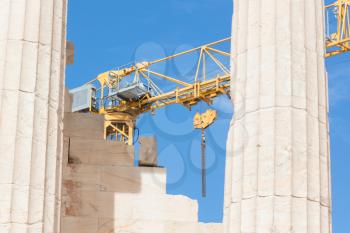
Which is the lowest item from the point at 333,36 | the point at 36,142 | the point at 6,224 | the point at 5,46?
the point at 6,224

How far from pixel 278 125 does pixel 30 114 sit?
918 centimetres

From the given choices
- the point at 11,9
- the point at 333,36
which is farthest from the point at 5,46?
the point at 333,36

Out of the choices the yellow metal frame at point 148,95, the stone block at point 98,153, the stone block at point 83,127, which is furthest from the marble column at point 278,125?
the yellow metal frame at point 148,95

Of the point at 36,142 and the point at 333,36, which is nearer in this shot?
the point at 36,142

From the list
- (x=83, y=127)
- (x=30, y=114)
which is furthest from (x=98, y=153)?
(x=30, y=114)

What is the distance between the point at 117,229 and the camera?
4566cm

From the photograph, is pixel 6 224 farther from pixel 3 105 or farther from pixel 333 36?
pixel 333 36

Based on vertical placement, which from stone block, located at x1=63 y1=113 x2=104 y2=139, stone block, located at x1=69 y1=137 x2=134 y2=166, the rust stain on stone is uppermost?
stone block, located at x1=63 y1=113 x2=104 y2=139

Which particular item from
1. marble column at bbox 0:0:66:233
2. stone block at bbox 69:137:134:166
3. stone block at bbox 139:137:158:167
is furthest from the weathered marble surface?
marble column at bbox 0:0:66:233

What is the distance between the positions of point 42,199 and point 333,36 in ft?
156

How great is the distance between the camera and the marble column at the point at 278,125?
34.7 metres

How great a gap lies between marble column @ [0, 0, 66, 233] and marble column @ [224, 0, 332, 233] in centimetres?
688

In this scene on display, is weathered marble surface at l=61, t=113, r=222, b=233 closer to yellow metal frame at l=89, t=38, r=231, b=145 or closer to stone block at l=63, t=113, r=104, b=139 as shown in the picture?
stone block at l=63, t=113, r=104, b=139

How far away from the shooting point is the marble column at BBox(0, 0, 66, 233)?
33938 millimetres
